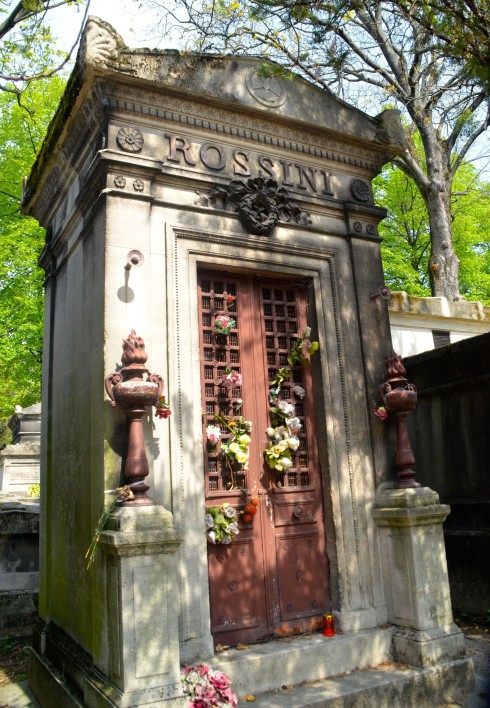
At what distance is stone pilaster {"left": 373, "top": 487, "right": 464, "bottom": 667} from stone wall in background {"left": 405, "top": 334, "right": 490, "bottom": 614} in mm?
1696

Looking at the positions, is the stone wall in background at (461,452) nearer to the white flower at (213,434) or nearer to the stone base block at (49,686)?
the white flower at (213,434)

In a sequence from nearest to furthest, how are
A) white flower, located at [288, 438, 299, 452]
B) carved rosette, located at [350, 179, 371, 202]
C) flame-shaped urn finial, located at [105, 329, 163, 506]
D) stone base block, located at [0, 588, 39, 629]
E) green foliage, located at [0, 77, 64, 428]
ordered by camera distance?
flame-shaped urn finial, located at [105, 329, 163, 506] → white flower, located at [288, 438, 299, 452] → carved rosette, located at [350, 179, 371, 202] → stone base block, located at [0, 588, 39, 629] → green foliage, located at [0, 77, 64, 428]

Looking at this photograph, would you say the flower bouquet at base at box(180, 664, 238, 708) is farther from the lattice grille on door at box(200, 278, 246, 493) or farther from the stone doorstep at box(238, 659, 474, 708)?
the lattice grille on door at box(200, 278, 246, 493)

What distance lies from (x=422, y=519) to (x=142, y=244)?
3683 mm

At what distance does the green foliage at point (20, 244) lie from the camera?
16.2 metres

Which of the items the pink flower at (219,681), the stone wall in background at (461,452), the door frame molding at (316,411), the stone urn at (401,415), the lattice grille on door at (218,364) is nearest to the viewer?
the pink flower at (219,681)

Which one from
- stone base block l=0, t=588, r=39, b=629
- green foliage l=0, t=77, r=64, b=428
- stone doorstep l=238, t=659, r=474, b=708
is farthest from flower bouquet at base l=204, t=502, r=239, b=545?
green foliage l=0, t=77, r=64, b=428

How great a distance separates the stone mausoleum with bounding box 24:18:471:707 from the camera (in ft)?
15.9

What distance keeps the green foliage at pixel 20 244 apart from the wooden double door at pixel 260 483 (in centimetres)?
1158

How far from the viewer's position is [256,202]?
6.06m

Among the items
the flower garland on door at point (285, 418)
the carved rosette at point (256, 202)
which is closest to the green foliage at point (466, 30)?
the carved rosette at point (256, 202)

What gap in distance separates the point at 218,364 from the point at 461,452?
145 inches

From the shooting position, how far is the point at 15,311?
54.4 feet

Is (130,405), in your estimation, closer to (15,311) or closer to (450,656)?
(450,656)
